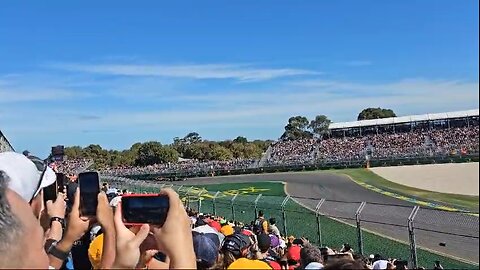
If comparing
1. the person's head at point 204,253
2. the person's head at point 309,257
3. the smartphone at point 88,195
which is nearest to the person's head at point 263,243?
the person's head at point 309,257

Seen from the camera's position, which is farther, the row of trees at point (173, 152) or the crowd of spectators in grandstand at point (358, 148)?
the row of trees at point (173, 152)

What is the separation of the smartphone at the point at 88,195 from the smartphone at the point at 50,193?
496 mm

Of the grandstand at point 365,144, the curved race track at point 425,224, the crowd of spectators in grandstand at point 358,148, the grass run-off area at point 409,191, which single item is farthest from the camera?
the grandstand at point 365,144

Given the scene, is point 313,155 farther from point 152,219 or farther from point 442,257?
point 152,219

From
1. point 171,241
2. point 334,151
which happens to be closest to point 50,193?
point 171,241

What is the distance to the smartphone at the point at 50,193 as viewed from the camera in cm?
316

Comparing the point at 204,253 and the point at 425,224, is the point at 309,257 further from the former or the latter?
the point at 425,224

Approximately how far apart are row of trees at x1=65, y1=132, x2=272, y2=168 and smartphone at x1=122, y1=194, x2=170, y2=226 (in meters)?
85.1

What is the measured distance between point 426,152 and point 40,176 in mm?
44905

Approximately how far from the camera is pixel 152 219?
2.25 metres

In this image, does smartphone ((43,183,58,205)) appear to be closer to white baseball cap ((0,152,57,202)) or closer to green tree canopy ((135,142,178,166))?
white baseball cap ((0,152,57,202))

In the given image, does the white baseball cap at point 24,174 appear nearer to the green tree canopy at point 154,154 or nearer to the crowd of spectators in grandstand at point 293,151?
the crowd of spectators in grandstand at point 293,151

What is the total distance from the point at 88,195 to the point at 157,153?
285 ft

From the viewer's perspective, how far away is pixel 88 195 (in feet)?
8.80
